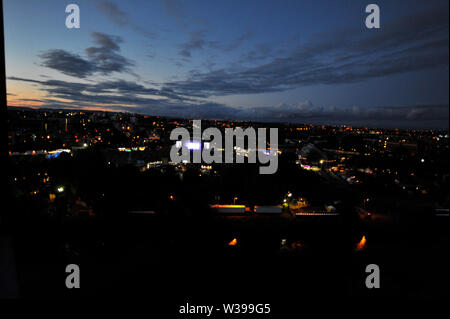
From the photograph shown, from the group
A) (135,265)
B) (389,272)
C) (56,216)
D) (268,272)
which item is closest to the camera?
(268,272)

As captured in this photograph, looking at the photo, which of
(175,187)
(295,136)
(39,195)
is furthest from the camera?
(295,136)

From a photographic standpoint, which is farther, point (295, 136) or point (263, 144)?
point (295, 136)

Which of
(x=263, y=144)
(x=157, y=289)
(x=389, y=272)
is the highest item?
(x=263, y=144)

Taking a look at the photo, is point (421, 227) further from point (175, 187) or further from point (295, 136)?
point (295, 136)

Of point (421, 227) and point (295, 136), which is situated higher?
point (295, 136)

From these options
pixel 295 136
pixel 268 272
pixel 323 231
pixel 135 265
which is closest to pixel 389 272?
pixel 323 231

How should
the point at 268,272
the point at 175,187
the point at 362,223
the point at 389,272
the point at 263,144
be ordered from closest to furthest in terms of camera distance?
the point at 268,272 → the point at 389,272 → the point at 362,223 → the point at 175,187 → the point at 263,144

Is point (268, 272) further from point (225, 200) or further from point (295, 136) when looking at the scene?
point (295, 136)

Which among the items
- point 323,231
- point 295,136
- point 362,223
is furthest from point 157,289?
point 295,136

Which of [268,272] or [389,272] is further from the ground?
[268,272]
